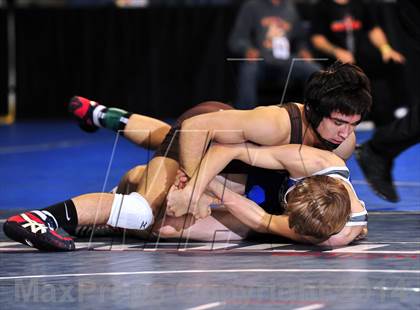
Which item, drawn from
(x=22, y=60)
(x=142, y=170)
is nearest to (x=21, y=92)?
(x=22, y=60)

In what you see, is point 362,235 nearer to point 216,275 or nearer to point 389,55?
point 216,275

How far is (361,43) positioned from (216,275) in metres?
7.35

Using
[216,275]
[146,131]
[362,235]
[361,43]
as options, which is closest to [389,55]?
[361,43]

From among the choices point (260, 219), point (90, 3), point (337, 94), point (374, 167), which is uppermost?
point (337, 94)

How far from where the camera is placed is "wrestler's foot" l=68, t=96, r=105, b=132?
650 cm

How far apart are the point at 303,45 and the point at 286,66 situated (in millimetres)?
460

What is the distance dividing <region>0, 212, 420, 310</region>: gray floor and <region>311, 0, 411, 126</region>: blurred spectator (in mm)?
5760

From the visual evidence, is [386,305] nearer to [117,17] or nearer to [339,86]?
[339,86]

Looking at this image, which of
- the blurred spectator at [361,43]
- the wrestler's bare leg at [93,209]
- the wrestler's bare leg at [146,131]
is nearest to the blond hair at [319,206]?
the wrestler's bare leg at [93,209]

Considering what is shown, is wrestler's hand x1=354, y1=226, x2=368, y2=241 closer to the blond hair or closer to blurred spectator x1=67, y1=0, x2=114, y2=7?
the blond hair

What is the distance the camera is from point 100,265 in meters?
4.70

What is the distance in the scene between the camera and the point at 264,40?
1096 cm

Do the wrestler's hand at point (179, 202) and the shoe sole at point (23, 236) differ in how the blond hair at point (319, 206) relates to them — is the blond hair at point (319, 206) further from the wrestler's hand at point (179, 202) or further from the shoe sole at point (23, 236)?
the shoe sole at point (23, 236)

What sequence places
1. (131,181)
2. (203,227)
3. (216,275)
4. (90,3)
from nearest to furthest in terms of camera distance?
(216,275) < (203,227) < (131,181) < (90,3)
